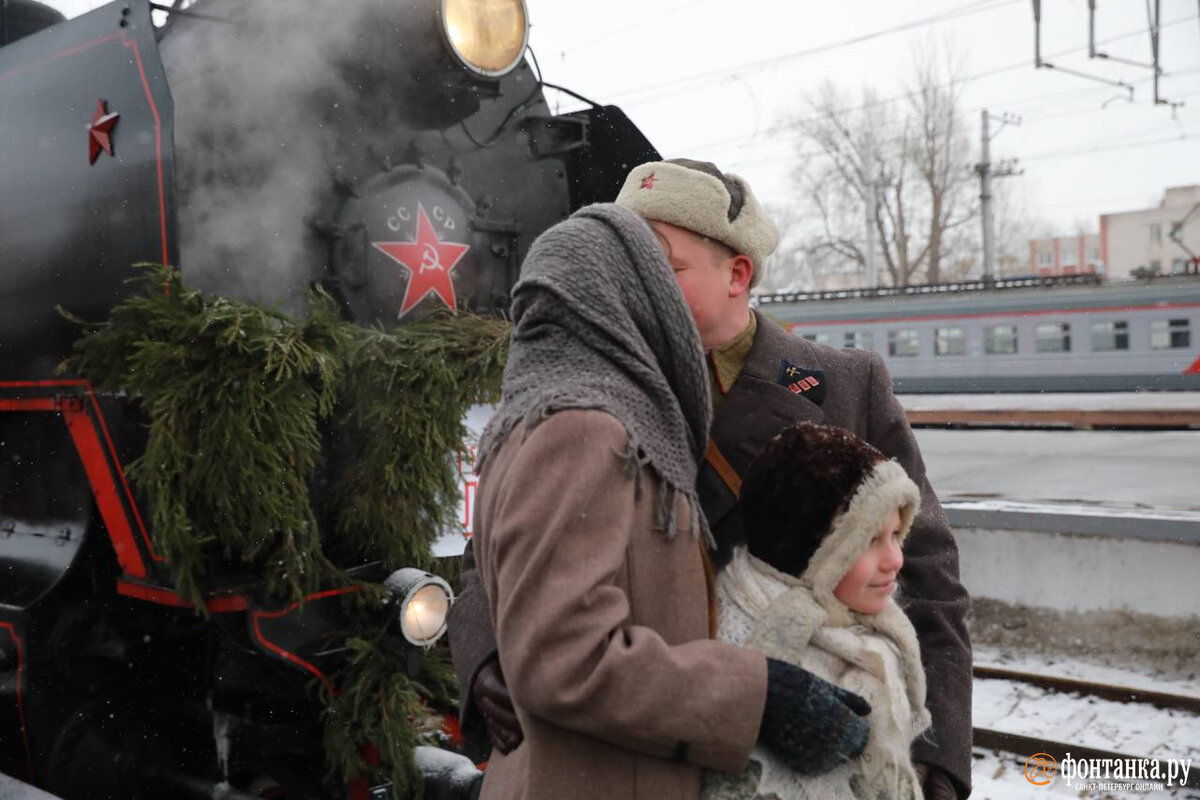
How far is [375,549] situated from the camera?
117 inches

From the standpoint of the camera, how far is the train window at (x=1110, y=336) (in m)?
18.9

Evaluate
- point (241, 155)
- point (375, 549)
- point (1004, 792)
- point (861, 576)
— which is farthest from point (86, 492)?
point (1004, 792)

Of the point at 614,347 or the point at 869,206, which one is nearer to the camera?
the point at 614,347

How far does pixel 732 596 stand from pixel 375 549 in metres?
1.76

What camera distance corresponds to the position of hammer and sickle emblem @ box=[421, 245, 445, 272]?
3604 millimetres

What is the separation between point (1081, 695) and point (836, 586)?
4.74 meters

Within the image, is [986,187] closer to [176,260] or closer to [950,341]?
[950,341]

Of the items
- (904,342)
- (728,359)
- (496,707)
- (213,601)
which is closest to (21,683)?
(213,601)

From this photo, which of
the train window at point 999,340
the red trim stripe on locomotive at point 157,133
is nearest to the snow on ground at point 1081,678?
the red trim stripe on locomotive at point 157,133

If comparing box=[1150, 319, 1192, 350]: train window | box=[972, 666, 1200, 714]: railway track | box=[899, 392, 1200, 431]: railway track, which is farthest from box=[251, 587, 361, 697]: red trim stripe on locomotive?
box=[1150, 319, 1192, 350]: train window

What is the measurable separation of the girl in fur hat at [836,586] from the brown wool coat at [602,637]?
13 cm

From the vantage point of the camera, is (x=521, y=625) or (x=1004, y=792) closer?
(x=521, y=625)

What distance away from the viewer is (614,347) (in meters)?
1.38

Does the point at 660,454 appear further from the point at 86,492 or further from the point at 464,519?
the point at 86,492
